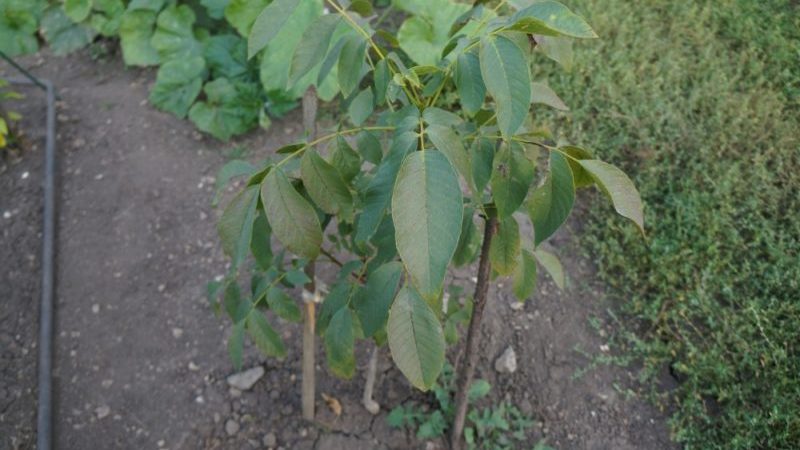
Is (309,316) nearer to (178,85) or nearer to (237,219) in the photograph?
(237,219)

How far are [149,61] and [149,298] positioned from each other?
1524mm

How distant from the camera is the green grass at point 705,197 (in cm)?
204

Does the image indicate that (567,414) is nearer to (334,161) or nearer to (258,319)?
(258,319)

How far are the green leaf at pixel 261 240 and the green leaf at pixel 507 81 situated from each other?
0.56m

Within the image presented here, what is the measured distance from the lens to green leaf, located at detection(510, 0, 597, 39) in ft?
3.04

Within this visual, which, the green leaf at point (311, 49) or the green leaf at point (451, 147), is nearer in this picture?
the green leaf at point (451, 147)

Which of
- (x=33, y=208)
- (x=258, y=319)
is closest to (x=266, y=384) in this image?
(x=258, y=319)

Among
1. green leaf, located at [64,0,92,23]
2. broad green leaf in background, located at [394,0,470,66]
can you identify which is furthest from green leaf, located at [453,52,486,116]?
green leaf, located at [64,0,92,23]

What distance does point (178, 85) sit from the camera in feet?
10.6

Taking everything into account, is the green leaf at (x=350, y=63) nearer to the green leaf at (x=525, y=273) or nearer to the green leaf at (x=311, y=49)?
the green leaf at (x=311, y=49)

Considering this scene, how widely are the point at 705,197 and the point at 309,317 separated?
5.35 ft

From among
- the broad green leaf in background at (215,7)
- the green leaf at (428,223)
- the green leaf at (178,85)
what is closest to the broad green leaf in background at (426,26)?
the broad green leaf in background at (215,7)

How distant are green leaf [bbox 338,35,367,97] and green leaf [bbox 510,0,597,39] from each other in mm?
338

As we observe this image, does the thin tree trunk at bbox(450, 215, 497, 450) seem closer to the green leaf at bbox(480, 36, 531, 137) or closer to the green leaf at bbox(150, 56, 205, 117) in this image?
the green leaf at bbox(480, 36, 531, 137)
